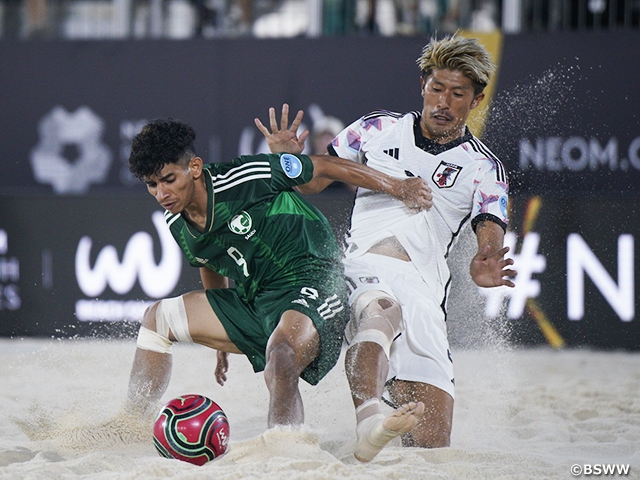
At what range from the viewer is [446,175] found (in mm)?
4844

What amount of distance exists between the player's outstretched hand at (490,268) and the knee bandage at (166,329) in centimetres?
147

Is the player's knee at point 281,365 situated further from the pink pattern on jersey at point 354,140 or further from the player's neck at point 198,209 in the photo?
the pink pattern on jersey at point 354,140

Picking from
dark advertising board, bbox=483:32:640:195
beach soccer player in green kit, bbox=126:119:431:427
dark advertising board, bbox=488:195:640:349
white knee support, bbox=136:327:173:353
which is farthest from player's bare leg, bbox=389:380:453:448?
dark advertising board, bbox=483:32:640:195

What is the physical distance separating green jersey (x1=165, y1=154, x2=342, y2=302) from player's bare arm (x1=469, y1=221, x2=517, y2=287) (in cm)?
73

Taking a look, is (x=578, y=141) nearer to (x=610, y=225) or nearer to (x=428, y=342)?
(x=610, y=225)

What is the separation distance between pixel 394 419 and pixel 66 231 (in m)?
5.53

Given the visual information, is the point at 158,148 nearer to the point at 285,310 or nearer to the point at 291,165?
the point at 291,165

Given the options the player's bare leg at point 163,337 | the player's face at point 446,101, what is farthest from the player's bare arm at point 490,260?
the player's bare leg at point 163,337

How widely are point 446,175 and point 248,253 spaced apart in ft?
3.84

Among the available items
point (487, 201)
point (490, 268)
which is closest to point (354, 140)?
point (487, 201)

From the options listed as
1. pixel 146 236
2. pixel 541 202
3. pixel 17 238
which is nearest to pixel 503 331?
pixel 541 202

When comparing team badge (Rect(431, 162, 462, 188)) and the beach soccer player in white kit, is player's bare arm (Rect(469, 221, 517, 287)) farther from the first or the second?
team badge (Rect(431, 162, 462, 188))

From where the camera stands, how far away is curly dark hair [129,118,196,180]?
4.15m

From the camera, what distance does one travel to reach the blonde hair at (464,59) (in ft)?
15.7
